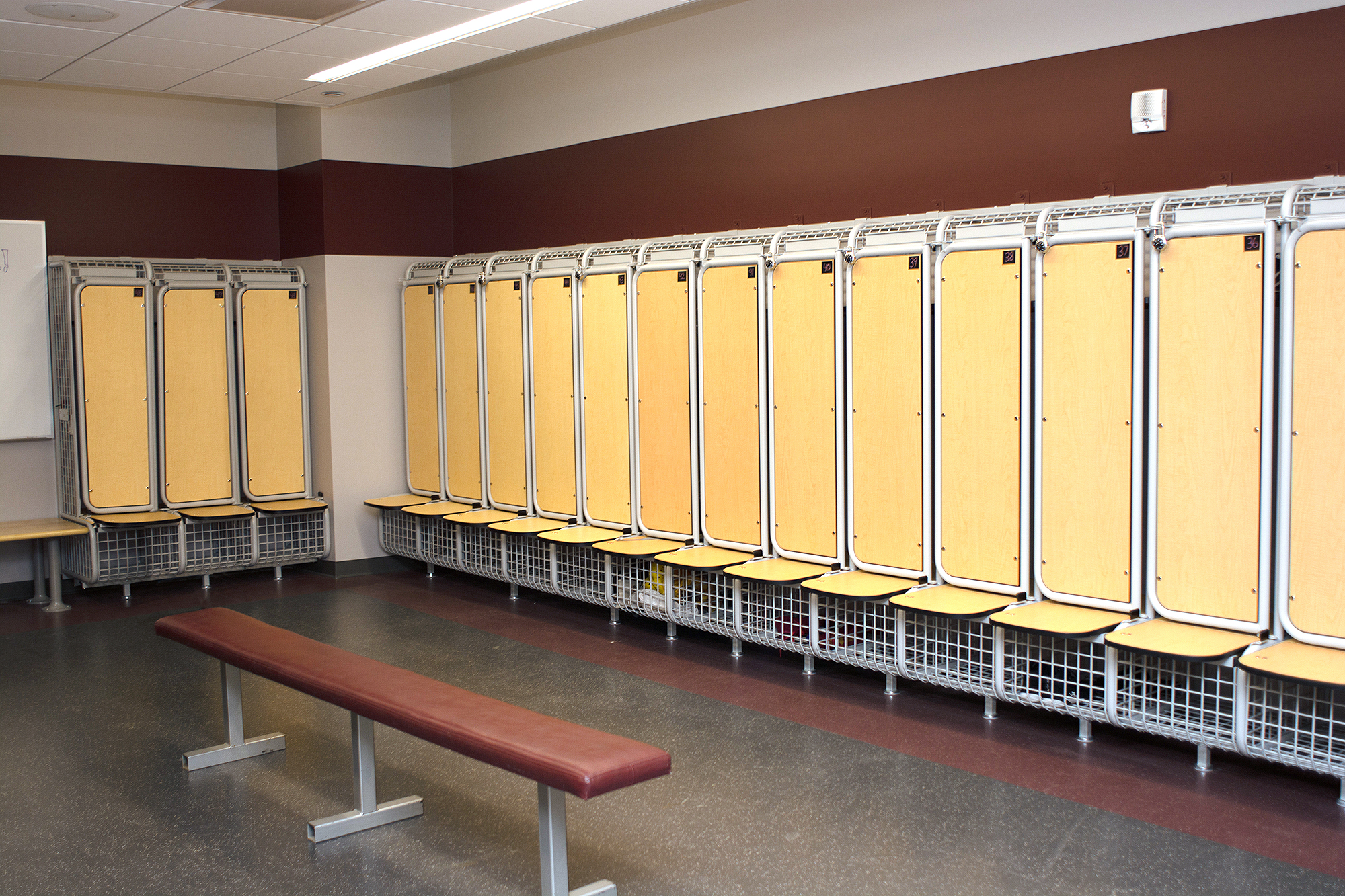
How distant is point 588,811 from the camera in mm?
3744

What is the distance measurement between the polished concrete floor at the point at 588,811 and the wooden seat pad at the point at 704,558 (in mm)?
524

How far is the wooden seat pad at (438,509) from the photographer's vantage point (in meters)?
7.27

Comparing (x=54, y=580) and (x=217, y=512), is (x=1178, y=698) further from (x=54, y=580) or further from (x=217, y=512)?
(x=54, y=580)

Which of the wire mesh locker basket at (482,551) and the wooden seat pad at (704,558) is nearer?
the wooden seat pad at (704,558)

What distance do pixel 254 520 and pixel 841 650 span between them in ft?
14.9

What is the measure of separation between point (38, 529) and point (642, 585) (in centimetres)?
389

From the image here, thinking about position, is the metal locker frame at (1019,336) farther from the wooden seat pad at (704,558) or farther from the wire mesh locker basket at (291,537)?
the wire mesh locker basket at (291,537)

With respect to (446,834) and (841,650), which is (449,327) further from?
(446,834)

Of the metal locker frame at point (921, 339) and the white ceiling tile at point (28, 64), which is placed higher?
the white ceiling tile at point (28, 64)

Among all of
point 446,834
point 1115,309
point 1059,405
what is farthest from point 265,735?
point 1115,309

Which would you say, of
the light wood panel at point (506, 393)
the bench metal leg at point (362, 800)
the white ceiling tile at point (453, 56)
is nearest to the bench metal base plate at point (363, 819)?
the bench metal leg at point (362, 800)

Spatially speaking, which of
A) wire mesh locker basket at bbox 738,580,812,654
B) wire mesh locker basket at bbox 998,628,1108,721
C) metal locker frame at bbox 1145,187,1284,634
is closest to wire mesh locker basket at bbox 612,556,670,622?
wire mesh locker basket at bbox 738,580,812,654

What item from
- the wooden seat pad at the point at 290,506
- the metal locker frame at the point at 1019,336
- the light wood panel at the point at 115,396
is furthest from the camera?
the wooden seat pad at the point at 290,506

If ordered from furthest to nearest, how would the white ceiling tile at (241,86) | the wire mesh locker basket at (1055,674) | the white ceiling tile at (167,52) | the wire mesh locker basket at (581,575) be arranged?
the white ceiling tile at (241,86) → the wire mesh locker basket at (581,575) → the white ceiling tile at (167,52) → the wire mesh locker basket at (1055,674)
